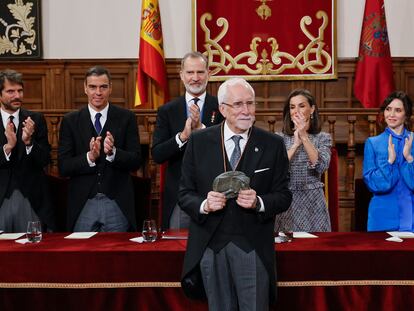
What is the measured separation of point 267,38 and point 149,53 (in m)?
1.38

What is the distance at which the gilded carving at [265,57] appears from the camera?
7195 mm

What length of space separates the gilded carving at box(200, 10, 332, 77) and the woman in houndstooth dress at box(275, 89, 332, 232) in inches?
132

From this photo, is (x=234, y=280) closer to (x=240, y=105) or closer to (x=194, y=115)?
(x=240, y=105)

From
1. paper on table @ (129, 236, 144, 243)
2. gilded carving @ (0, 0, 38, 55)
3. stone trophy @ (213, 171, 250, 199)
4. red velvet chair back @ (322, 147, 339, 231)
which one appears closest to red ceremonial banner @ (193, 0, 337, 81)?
gilded carving @ (0, 0, 38, 55)

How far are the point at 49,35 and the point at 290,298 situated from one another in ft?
17.2

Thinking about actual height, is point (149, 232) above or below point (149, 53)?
below

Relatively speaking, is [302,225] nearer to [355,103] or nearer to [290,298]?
[290,298]

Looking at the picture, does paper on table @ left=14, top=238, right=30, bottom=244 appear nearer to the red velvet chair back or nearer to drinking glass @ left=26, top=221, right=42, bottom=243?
drinking glass @ left=26, top=221, right=42, bottom=243

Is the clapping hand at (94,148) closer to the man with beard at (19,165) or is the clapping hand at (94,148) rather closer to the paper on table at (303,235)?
the man with beard at (19,165)

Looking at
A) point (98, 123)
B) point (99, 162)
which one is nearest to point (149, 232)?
point (99, 162)

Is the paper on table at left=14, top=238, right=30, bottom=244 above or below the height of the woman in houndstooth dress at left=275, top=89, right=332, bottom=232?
below

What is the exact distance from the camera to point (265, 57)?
7238 millimetres

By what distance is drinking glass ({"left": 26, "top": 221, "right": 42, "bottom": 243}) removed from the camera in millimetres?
3330

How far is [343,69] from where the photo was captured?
730cm
